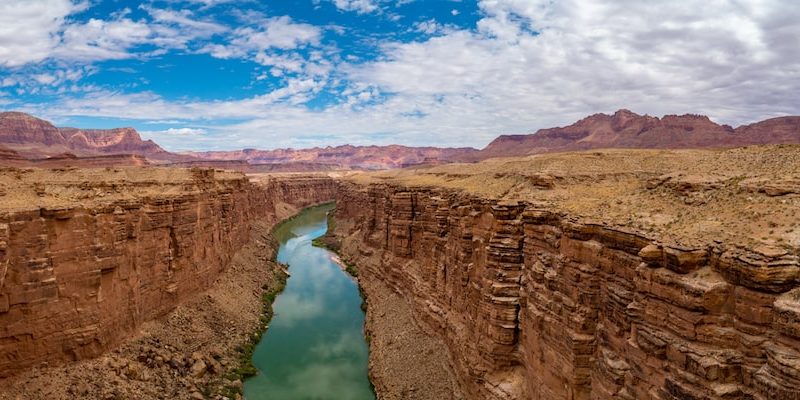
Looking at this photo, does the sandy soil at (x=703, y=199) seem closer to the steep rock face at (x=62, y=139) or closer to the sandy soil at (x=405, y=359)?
the sandy soil at (x=405, y=359)

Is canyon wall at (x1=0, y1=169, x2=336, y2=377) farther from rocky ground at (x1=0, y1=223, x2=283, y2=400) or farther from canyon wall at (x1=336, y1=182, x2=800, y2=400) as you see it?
canyon wall at (x1=336, y1=182, x2=800, y2=400)

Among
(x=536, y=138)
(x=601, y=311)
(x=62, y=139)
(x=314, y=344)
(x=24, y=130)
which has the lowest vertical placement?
(x=314, y=344)

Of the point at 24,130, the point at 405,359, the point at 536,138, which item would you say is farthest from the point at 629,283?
the point at 536,138

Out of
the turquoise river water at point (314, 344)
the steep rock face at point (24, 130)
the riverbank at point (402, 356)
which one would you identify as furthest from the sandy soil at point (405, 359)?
the steep rock face at point (24, 130)

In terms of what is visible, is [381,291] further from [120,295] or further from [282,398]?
[120,295]

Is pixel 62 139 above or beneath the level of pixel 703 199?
above

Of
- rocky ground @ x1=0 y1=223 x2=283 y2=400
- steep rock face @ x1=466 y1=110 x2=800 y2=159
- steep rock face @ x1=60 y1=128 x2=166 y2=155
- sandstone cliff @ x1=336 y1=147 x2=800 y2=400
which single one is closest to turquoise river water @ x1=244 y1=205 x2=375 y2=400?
rocky ground @ x1=0 y1=223 x2=283 y2=400

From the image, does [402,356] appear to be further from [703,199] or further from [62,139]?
[62,139]

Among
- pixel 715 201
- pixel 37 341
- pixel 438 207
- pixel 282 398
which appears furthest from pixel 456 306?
pixel 37 341
